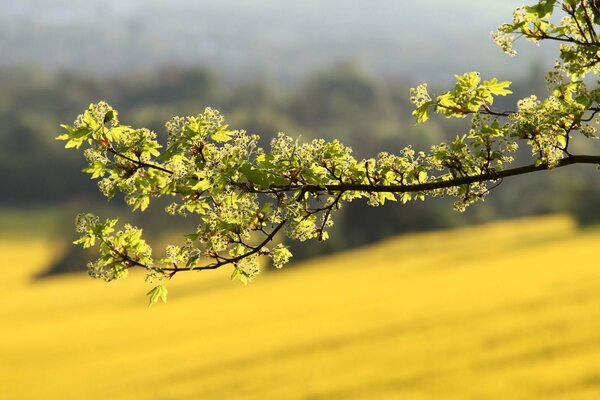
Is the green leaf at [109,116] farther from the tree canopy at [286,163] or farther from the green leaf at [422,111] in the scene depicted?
the green leaf at [422,111]

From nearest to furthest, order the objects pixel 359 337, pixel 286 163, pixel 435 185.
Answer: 1. pixel 286 163
2. pixel 435 185
3. pixel 359 337

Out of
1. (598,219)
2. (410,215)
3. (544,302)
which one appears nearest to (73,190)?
(410,215)

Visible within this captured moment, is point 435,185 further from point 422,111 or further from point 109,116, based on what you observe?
point 109,116

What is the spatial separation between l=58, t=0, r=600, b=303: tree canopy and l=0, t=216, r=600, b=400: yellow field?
1076cm

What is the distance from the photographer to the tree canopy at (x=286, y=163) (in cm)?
684

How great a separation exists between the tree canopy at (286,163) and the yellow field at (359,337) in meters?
10.8

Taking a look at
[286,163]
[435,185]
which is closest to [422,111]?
[435,185]

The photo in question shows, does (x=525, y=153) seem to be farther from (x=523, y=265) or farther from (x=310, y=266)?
(x=523, y=265)

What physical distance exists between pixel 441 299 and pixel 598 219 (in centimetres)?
2869

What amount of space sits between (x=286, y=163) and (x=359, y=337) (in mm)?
20218

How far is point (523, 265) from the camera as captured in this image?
3928cm

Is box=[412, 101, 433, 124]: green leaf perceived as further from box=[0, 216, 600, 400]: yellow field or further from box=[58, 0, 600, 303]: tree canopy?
box=[0, 216, 600, 400]: yellow field

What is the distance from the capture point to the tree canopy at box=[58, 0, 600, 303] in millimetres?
6844

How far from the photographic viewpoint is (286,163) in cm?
678
